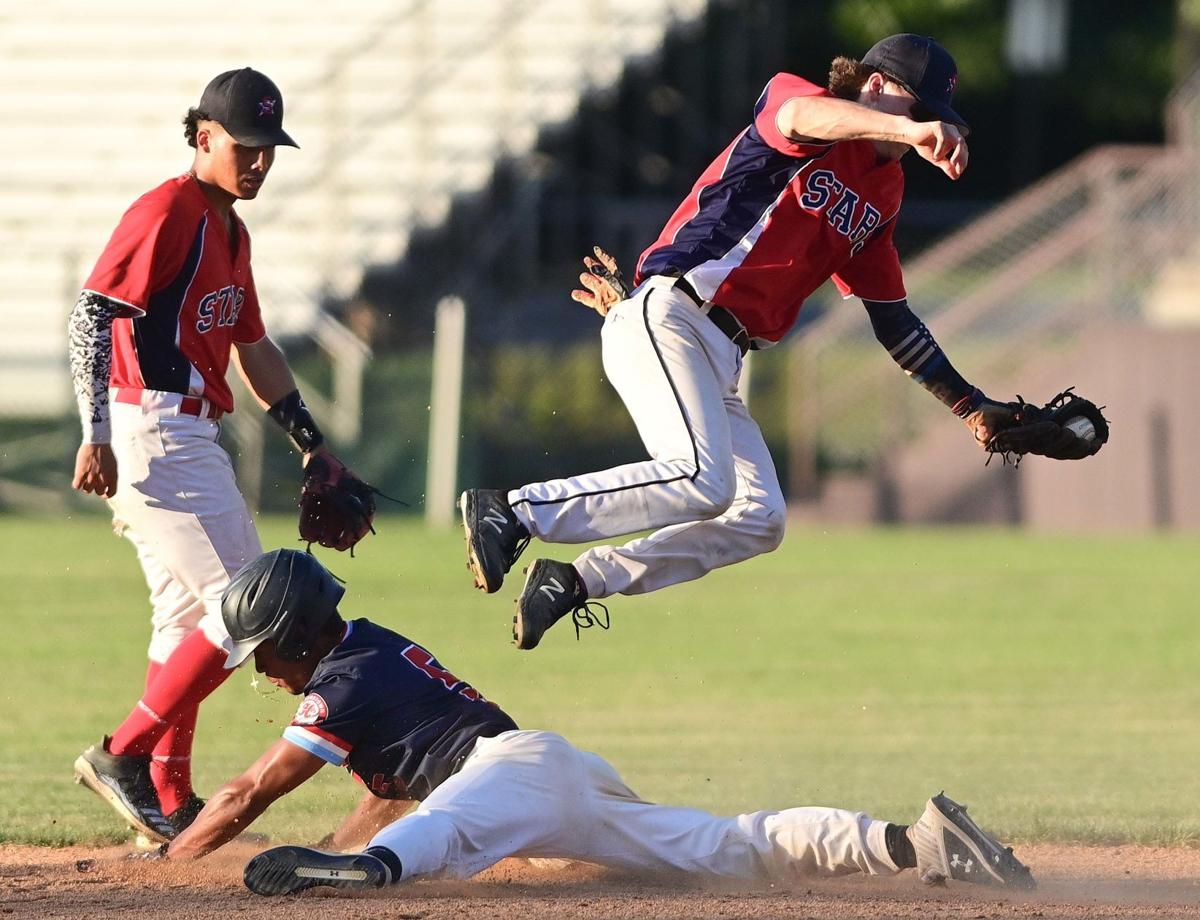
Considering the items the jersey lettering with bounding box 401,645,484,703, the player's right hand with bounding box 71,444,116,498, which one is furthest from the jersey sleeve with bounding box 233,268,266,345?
the jersey lettering with bounding box 401,645,484,703

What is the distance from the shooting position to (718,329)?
6.44 m

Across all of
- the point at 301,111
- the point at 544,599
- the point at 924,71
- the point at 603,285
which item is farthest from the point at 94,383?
the point at 301,111

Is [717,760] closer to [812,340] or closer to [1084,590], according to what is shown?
[1084,590]

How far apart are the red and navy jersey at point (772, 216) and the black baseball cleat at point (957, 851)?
5.93 ft

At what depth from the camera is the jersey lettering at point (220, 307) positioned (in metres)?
6.57

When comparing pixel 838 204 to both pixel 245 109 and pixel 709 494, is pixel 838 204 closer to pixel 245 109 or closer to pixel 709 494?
pixel 709 494

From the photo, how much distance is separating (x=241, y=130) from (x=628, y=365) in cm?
152

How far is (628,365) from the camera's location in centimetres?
635

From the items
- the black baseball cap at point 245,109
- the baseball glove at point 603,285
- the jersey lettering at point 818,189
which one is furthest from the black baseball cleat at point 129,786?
the jersey lettering at point 818,189

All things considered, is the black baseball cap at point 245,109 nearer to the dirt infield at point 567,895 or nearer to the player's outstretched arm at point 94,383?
the player's outstretched arm at point 94,383

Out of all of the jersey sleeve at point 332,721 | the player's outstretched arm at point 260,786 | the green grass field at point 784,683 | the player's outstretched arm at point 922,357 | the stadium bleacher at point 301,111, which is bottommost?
the green grass field at point 784,683

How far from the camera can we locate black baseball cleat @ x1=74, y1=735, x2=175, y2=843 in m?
6.53

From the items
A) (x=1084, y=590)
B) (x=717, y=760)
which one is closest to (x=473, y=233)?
(x=1084, y=590)

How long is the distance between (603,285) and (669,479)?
1.01m
